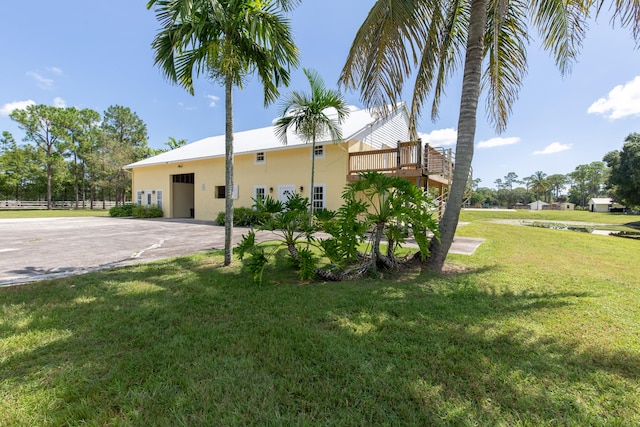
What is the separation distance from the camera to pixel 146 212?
20.5 meters

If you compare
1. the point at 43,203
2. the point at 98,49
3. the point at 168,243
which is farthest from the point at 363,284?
the point at 43,203

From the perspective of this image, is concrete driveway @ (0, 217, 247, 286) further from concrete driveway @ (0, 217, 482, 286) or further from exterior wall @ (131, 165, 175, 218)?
exterior wall @ (131, 165, 175, 218)

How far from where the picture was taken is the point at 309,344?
270 cm

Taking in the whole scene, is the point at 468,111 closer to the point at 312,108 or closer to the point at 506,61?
the point at 506,61

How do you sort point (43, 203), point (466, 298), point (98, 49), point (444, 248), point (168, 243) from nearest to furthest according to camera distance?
1. point (466, 298)
2. point (444, 248)
3. point (168, 243)
4. point (98, 49)
5. point (43, 203)

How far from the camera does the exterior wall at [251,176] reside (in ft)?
44.3

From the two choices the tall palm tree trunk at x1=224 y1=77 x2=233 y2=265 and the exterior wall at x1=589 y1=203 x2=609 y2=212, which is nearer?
the tall palm tree trunk at x1=224 y1=77 x2=233 y2=265

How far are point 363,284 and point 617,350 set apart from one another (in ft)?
10.1

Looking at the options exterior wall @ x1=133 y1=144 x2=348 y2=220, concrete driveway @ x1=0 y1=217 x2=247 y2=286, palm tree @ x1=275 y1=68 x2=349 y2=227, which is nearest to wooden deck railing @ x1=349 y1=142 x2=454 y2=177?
exterior wall @ x1=133 y1=144 x2=348 y2=220

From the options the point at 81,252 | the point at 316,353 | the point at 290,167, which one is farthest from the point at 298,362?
the point at 290,167

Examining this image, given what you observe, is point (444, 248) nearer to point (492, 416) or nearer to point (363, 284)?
point (363, 284)

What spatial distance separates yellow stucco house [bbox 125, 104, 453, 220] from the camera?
11867mm

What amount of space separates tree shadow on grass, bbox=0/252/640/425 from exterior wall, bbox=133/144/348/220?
10.1m

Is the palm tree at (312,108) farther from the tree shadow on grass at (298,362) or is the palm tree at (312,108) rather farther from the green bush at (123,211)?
the green bush at (123,211)
